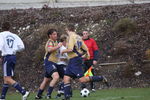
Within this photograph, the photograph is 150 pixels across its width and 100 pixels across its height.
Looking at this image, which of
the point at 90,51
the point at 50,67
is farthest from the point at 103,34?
the point at 50,67

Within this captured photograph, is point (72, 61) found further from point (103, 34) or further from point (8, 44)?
point (103, 34)

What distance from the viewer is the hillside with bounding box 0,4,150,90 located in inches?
834

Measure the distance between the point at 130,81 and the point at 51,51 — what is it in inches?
215

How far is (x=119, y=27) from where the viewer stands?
23.7 meters

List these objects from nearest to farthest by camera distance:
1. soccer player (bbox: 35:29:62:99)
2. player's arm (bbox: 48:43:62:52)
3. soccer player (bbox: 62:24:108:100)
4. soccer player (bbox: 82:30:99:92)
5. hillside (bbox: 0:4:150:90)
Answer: soccer player (bbox: 62:24:108:100) → player's arm (bbox: 48:43:62:52) → soccer player (bbox: 35:29:62:99) → soccer player (bbox: 82:30:99:92) → hillside (bbox: 0:4:150:90)

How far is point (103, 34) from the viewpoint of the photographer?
23.9 m

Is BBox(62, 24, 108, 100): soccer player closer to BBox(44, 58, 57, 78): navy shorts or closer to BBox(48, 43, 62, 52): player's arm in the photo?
BBox(48, 43, 62, 52): player's arm

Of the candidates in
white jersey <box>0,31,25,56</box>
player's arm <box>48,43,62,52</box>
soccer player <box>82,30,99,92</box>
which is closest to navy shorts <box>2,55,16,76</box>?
white jersey <box>0,31,25,56</box>

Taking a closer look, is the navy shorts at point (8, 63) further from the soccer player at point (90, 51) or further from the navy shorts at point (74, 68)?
the soccer player at point (90, 51)

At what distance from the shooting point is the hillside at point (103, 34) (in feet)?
69.5

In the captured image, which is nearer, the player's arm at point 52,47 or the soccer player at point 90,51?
the player's arm at point 52,47

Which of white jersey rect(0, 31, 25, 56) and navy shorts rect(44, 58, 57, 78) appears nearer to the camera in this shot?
white jersey rect(0, 31, 25, 56)

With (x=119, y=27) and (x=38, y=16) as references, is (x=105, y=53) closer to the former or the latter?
(x=119, y=27)

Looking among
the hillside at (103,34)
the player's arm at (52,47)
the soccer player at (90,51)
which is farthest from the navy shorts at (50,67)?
the hillside at (103,34)
